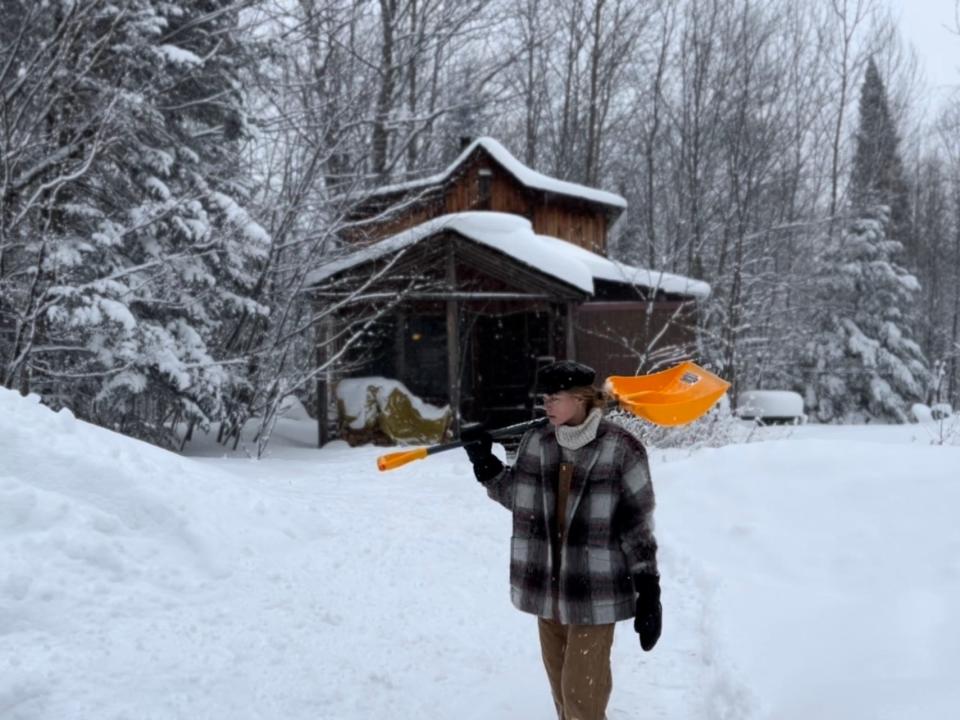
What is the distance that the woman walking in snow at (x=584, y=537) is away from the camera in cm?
323

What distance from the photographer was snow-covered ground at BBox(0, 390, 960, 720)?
396 cm

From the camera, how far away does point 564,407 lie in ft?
10.9

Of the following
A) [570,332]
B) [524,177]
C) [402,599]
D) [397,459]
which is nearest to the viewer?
[397,459]

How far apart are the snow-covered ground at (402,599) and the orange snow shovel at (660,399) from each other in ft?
4.56

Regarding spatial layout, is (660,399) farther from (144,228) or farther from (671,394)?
(144,228)

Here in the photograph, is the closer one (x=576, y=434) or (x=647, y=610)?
(x=647, y=610)

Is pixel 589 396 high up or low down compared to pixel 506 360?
up

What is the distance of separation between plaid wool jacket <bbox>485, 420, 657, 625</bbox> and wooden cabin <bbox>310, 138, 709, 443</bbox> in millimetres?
10960

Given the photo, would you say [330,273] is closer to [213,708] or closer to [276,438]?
[276,438]

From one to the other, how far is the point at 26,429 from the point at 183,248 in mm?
7277

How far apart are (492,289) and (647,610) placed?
48.9 ft

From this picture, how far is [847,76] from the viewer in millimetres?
33594

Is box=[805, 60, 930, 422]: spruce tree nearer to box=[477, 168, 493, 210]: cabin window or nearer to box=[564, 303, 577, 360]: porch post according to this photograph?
box=[477, 168, 493, 210]: cabin window

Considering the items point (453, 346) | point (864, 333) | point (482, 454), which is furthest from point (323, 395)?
point (864, 333)
